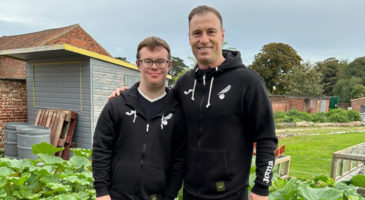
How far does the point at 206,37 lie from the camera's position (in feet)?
5.44

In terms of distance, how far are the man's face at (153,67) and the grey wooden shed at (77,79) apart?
16.6 ft

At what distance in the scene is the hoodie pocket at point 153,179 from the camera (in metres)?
1.76

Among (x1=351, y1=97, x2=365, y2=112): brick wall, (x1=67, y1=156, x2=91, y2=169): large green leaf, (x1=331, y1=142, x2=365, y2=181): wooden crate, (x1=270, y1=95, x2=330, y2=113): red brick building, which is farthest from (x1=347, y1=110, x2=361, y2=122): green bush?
(x1=67, y1=156, x2=91, y2=169): large green leaf

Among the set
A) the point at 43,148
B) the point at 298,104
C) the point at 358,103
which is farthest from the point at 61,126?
the point at 358,103

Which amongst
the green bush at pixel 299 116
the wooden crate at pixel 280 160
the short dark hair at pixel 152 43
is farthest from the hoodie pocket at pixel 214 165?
the green bush at pixel 299 116

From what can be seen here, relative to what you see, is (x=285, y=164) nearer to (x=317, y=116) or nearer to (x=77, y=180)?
(x=77, y=180)

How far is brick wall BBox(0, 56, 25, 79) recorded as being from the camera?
16.4 m

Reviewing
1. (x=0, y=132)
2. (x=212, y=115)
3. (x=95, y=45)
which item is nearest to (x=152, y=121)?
(x=212, y=115)

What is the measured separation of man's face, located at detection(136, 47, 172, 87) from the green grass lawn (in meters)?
5.33

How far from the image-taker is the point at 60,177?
8.45 feet

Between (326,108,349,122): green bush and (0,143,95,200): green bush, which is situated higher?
(0,143,95,200): green bush

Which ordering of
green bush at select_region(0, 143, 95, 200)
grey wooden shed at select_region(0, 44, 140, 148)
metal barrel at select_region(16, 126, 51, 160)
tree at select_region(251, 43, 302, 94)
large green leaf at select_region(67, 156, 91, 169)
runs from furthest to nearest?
tree at select_region(251, 43, 302, 94)
grey wooden shed at select_region(0, 44, 140, 148)
metal barrel at select_region(16, 126, 51, 160)
large green leaf at select_region(67, 156, 91, 169)
green bush at select_region(0, 143, 95, 200)

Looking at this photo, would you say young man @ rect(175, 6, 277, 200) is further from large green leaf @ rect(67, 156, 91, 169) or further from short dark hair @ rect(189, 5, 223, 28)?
large green leaf @ rect(67, 156, 91, 169)

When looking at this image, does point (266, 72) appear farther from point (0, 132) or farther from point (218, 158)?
point (218, 158)
